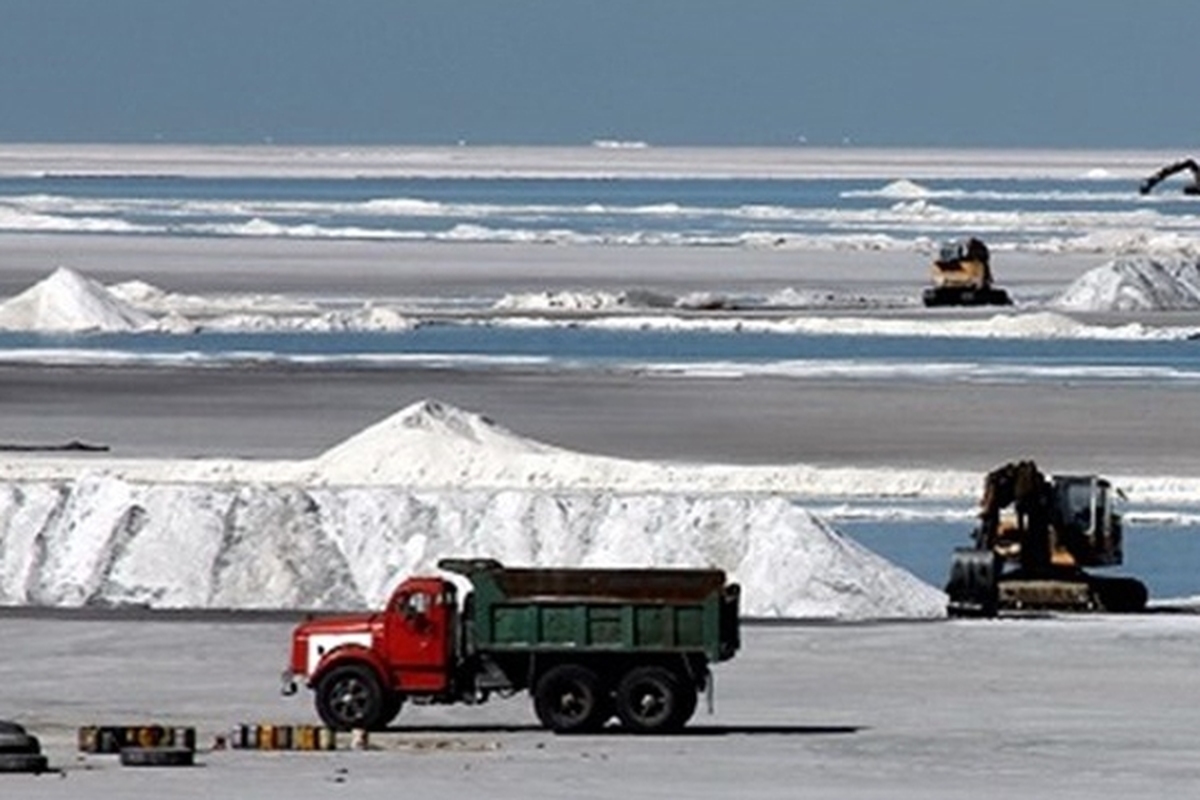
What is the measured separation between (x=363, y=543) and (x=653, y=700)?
8.00 meters

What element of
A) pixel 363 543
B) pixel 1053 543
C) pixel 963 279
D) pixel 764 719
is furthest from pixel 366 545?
pixel 963 279

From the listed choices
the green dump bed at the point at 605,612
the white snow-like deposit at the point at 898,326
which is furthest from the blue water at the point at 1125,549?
the white snow-like deposit at the point at 898,326

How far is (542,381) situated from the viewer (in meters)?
51.3

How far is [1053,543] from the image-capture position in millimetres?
27984

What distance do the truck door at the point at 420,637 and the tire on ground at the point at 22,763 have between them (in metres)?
2.34

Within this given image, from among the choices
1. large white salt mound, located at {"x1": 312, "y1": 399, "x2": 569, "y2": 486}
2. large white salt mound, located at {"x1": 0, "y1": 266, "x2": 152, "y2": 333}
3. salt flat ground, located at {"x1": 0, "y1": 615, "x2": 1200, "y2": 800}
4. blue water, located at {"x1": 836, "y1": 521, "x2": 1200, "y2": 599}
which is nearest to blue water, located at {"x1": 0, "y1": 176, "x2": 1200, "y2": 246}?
large white salt mound, located at {"x1": 0, "y1": 266, "x2": 152, "y2": 333}

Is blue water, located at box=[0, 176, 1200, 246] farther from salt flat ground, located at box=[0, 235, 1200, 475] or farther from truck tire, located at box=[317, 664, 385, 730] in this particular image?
truck tire, located at box=[317, 664, 385, 730]

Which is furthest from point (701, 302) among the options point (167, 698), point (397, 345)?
point (167, 698)

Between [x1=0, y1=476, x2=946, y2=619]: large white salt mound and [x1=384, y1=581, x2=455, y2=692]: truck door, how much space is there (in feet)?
21.5

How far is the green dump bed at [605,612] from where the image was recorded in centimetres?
2108

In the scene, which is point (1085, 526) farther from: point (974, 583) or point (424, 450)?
point (424, 450)

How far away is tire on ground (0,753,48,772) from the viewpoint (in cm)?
1927

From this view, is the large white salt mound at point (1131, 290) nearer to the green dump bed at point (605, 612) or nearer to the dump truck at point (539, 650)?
the green dump bed at point (605, 612)

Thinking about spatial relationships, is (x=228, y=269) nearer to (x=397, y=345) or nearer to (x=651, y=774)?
(x=397, y=345)
